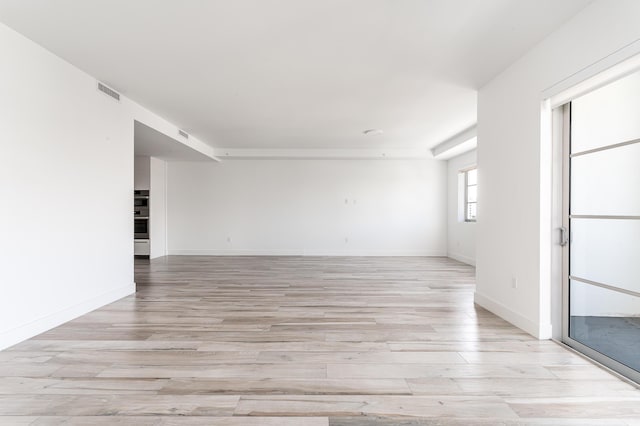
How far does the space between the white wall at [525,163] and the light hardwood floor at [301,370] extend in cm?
36

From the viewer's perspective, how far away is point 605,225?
2.45 meters

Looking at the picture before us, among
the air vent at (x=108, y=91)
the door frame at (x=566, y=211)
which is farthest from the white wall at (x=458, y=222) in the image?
the air vent at (x=108, y=91)

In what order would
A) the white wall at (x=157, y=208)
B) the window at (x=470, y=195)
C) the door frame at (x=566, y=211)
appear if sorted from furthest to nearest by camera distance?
1. the white wall at (x=157, y=208)
2. the window at (x=470, y=195)
3. the door frame at (x=566, y=211)

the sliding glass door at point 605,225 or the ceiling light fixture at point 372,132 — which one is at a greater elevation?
the ceiling light fixture at point 372,132

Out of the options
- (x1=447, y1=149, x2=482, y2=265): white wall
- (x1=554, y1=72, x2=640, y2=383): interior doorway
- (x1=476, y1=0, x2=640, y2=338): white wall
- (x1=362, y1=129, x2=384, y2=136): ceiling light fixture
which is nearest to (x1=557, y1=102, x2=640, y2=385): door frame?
(x1=554, y1=72, x2=640, y2=383): interior doorway

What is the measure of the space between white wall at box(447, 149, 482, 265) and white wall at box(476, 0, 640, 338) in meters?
3.50

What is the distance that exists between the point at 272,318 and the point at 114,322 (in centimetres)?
162

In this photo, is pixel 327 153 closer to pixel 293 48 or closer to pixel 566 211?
pixel 293 48

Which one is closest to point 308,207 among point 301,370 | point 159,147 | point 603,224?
point 159,147

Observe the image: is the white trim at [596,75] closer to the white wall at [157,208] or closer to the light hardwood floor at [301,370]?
the light hardwood floor at [301,370]

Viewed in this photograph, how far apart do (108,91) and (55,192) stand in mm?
1524

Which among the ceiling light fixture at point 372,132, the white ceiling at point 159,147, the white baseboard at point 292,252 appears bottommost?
the white baseboard at point 292,252

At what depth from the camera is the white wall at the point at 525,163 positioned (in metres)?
2.35

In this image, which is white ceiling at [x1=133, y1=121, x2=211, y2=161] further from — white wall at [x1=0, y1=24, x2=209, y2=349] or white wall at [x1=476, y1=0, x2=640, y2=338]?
white wall at [x1=476, y1=0, x2=640, y2=338]
